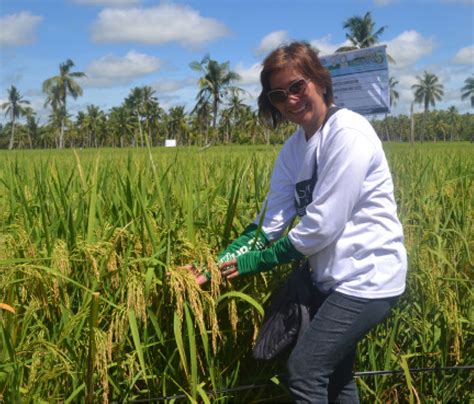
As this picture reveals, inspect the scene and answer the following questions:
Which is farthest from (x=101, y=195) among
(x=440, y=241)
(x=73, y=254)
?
(x=440, y=241)

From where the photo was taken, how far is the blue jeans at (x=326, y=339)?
161 centimetres

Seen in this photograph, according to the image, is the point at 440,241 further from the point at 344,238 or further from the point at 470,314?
the point at 344,238

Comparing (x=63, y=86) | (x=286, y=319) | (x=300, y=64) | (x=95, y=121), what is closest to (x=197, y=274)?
(x=286, y=319)

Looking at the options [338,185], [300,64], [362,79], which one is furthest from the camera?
[362,79]

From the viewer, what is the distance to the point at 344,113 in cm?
164

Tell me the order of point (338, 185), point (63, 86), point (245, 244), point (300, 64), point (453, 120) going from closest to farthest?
point (338, 185) → point (300, 64) → point (245, 244) → point (63, 86) → point (453, 120)

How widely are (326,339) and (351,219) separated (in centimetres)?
38

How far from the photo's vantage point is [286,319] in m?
1.72

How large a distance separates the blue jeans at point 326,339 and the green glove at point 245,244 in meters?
0.34

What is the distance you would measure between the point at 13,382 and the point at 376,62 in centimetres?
200

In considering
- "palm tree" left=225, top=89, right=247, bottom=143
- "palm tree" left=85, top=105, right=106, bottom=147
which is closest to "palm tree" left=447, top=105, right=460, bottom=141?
"palm tree" left=85, top=105, right=106, bottom=147

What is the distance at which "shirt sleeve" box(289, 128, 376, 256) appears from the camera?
1.54m

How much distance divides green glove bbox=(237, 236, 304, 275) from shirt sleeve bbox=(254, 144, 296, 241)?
0.22m

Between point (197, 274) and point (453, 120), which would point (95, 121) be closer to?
point (453, 120)
